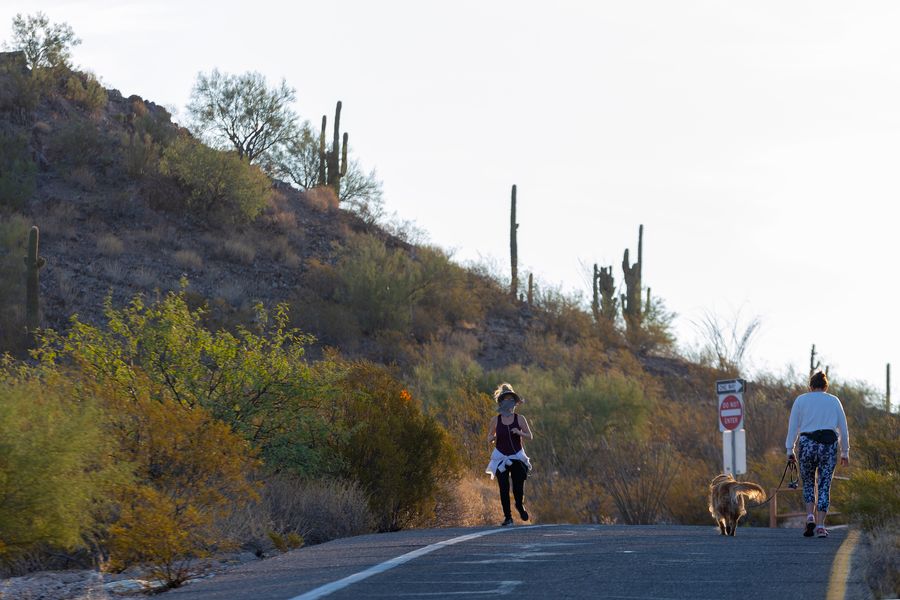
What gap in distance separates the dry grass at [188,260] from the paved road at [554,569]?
39.1 m

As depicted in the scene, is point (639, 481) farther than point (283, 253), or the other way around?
point (283, 253)

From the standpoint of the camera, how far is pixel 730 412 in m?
27.1

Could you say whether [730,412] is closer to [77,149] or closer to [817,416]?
[817,416]

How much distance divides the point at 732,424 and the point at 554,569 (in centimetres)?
1622

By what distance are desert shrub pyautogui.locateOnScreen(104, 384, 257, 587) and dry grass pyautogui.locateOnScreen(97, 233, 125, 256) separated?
127ft

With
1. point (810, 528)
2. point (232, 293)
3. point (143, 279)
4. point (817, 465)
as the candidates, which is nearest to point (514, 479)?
point (810, 528)

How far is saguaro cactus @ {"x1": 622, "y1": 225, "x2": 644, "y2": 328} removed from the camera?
55.9m

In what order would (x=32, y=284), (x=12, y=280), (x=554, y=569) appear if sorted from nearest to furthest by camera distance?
(x=554, y=569) < (x=32, y=284) < (x=12, y=280)

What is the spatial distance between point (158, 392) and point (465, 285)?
4035cm

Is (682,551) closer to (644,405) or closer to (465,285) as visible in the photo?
(644,405)

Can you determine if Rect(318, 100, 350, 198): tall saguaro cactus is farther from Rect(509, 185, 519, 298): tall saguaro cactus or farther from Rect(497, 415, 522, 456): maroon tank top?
Rect(497, 415, 522, 456): maroon tank top

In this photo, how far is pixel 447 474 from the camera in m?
21.1

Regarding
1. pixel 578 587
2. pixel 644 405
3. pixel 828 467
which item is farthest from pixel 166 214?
pixel 578 587

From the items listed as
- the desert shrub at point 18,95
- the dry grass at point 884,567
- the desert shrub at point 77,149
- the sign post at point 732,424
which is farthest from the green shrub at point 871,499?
the desert shrub at point 18,95
